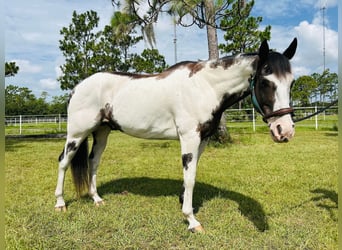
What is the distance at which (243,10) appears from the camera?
686cm

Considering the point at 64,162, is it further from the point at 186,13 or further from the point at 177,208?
the point at 186,13

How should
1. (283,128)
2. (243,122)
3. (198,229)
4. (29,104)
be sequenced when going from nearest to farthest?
(283,128)
(198,229)
(243,122)
(29,104)

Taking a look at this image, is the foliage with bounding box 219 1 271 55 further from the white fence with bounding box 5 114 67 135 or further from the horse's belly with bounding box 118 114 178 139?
the horse's belly with bounding box 118 114 178 139

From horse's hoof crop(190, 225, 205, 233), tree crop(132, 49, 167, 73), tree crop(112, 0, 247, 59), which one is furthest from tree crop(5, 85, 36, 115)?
horse's hoof crop(190, 225, 205, 233)

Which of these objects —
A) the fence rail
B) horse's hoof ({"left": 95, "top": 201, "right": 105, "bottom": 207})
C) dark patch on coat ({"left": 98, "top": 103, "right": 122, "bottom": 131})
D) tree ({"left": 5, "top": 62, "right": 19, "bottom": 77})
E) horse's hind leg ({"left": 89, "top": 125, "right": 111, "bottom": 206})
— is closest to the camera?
dark patch on coat ({"left": 98, "top": 103, "right": 122, "bottom": 131})

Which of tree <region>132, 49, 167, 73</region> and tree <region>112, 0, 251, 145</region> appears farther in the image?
tree <region>132, 49, 167, 73</region>

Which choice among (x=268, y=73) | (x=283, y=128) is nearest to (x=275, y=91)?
(x=268, y=73)

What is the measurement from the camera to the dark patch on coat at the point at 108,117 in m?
3.00

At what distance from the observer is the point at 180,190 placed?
12.5ft

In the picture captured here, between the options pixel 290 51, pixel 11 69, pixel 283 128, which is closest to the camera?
pixel 283 128

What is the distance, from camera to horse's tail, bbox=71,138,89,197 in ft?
10.8

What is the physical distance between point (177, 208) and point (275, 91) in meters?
1.70

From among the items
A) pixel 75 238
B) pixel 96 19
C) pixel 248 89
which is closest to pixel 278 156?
pixel 248 89

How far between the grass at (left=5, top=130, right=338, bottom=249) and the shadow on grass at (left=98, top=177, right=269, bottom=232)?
0.04 ft
